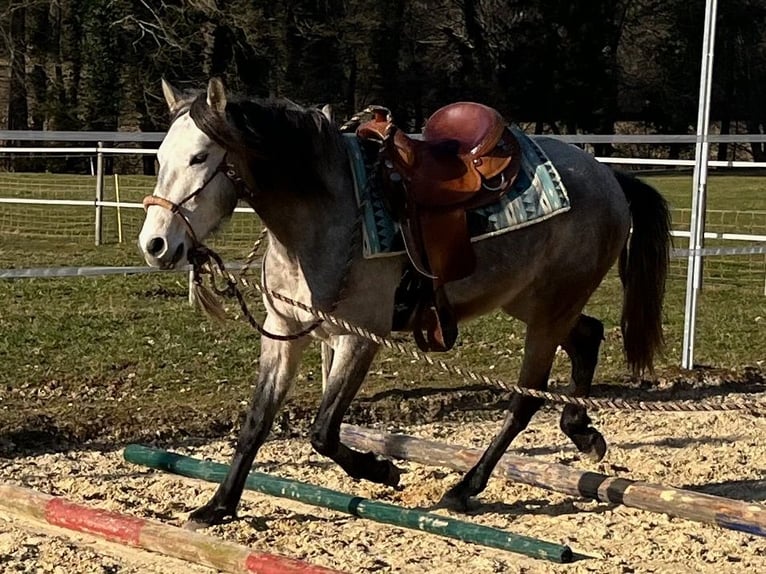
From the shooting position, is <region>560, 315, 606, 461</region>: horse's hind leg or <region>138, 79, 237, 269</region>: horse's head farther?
<region>560, 315, 606, 461</region>: horse's hind leg

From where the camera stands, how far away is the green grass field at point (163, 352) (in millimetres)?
6523

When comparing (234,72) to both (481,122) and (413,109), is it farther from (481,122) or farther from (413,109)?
(481,122)

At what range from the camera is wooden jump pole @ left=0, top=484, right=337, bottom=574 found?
3758 mm

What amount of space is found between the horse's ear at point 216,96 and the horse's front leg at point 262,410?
1000 millimetres

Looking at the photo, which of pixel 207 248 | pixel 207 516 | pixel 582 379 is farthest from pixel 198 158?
pixel 582 379

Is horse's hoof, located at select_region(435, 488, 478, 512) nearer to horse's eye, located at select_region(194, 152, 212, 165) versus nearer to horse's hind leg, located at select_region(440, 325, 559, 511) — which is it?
horse's hind leg, located at select_region(440, 325, 559, 511)

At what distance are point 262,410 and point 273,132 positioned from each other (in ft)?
3.53

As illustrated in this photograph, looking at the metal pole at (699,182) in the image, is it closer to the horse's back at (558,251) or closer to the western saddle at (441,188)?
the horse's back at (558,251)

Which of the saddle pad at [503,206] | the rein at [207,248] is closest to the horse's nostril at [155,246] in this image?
the rein at [207,248]

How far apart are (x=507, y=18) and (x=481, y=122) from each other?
102 feet

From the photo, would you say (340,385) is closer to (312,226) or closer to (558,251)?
(312,226)

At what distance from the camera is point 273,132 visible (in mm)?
4223

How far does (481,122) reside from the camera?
5.01 meters

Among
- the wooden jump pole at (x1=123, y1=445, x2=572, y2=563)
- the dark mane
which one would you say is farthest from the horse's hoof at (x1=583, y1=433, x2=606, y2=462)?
the dark mane
